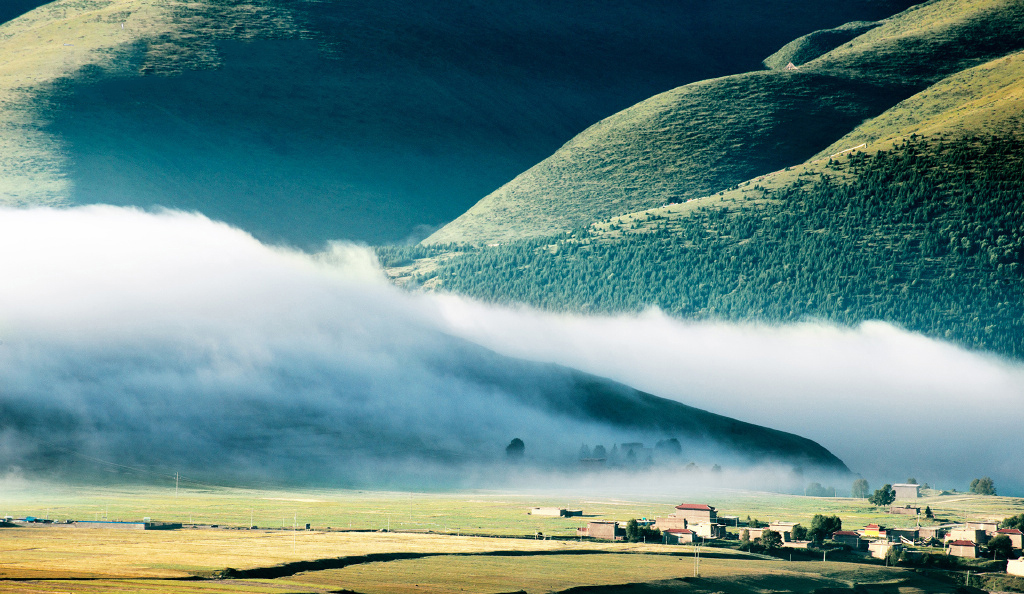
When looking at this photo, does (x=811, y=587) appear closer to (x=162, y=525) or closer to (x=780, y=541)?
(x=780, y=541)

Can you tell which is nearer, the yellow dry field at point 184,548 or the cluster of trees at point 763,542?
the yellow dry field at point 184,548

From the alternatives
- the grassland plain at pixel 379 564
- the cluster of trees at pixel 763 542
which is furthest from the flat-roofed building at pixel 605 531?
the cluster of trees at pixel 763 542

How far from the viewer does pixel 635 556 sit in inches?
6722

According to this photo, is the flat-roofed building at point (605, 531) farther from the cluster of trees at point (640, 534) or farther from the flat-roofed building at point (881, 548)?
the flat-roofed building at point (881, 548)

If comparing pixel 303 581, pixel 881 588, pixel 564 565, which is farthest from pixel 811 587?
pixel 303 581

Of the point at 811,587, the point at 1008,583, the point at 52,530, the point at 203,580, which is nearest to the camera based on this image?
the point at 203,580

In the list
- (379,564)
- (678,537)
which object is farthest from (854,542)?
(379,564)

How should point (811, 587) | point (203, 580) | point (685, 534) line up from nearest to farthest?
point (203, 580), point (811, 587), point (685, 534)

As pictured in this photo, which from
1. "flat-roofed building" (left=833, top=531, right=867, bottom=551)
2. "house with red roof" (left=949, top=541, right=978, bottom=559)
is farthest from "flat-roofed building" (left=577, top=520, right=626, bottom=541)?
"house with red roof" (left=949, top=541, right=978, bottom=559)

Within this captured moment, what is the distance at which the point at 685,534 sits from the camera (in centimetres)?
19700

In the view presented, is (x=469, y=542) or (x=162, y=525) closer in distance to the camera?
(x=469, y=542)

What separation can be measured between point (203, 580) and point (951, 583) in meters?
107

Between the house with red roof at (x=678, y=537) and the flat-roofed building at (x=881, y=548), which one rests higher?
the house with red roof at (x=678, y=537)

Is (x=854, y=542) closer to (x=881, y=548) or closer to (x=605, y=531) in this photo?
(x=881, y=548)
